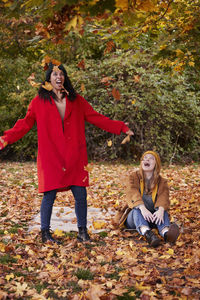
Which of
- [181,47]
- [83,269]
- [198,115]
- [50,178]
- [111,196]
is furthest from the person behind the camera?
[198,115]

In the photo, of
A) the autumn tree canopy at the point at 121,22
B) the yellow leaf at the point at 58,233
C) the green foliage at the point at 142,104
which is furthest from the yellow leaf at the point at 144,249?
the green foliage at the point at 142,104

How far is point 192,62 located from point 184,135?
8.08 m

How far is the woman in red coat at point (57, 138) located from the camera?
12.7 ft

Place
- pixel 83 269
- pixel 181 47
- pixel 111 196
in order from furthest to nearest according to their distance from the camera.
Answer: pixel 111 196 < pixel 181 47 < pixel 83 269

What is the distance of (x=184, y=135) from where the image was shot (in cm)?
1369

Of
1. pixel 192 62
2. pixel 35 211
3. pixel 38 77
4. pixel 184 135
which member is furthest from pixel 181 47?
pixel 38 77

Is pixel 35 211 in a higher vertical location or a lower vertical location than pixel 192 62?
lower

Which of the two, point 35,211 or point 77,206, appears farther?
point 35,211

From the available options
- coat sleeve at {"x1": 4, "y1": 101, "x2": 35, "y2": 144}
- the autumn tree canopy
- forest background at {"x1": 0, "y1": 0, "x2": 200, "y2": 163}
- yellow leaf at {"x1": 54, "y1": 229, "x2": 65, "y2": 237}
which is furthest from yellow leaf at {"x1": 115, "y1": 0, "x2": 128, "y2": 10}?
forest background at {"x1": 0, "y1": 0, "x2": 200, "y2": 163}

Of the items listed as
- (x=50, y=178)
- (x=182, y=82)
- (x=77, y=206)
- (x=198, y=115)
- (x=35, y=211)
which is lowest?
(x=35, y=211)

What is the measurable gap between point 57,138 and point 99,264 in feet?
4.41

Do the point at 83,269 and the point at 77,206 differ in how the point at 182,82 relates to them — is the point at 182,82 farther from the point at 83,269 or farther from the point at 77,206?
the point at 83,269

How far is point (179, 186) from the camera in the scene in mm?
7766

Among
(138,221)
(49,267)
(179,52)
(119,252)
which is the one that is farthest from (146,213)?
(179,52)
